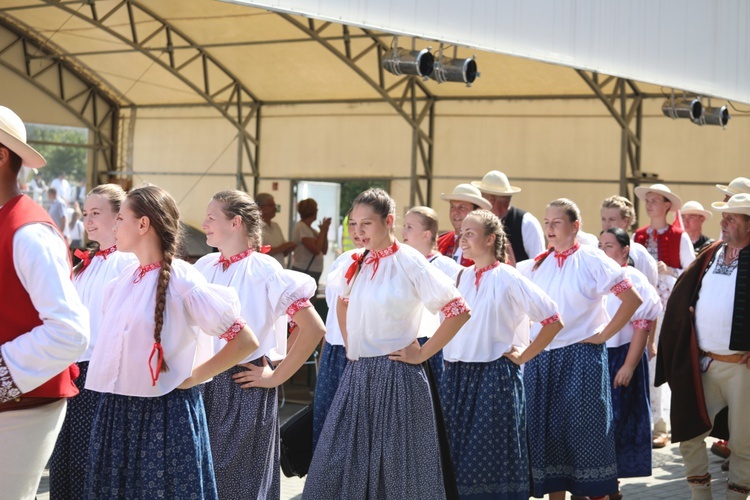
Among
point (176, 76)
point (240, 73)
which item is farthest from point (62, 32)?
point (240, 73)

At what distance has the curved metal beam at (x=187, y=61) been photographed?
14930mm

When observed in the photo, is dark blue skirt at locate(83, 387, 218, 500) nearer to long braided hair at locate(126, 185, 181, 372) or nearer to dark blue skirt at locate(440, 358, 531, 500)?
long braided hair at locate(126, 185, 181, 372)

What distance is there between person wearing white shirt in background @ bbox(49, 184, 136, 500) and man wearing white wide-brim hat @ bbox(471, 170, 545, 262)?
3.14m

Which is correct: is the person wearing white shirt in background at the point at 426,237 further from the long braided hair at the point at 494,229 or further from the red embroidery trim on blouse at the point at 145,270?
the red embroidery trim on blouse at the point at 145,270

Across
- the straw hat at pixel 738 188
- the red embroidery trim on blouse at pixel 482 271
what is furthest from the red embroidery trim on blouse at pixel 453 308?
the straw hat at pixel 738 188

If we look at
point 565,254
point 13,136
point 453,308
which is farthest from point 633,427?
point 13,136

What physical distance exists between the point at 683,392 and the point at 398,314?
2039 millimetres

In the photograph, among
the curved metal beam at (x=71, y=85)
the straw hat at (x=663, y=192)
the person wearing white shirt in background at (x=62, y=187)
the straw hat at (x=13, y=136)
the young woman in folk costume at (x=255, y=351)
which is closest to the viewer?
the straw hat at (x=13, y=136)

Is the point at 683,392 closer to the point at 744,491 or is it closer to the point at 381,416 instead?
the point at 744,491

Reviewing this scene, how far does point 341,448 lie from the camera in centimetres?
427

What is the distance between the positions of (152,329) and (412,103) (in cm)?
1265

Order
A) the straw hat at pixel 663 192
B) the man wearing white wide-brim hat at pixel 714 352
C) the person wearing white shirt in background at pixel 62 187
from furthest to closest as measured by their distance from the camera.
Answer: the person wearing white shirt in background at pixel 62 187 → the straw hat at pixel 663 192 → the man wearing white wide-brim hat at pixel 714 352

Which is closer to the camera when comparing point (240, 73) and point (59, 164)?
point (240, 73)

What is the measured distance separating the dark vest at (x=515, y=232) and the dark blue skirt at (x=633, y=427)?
117cm
